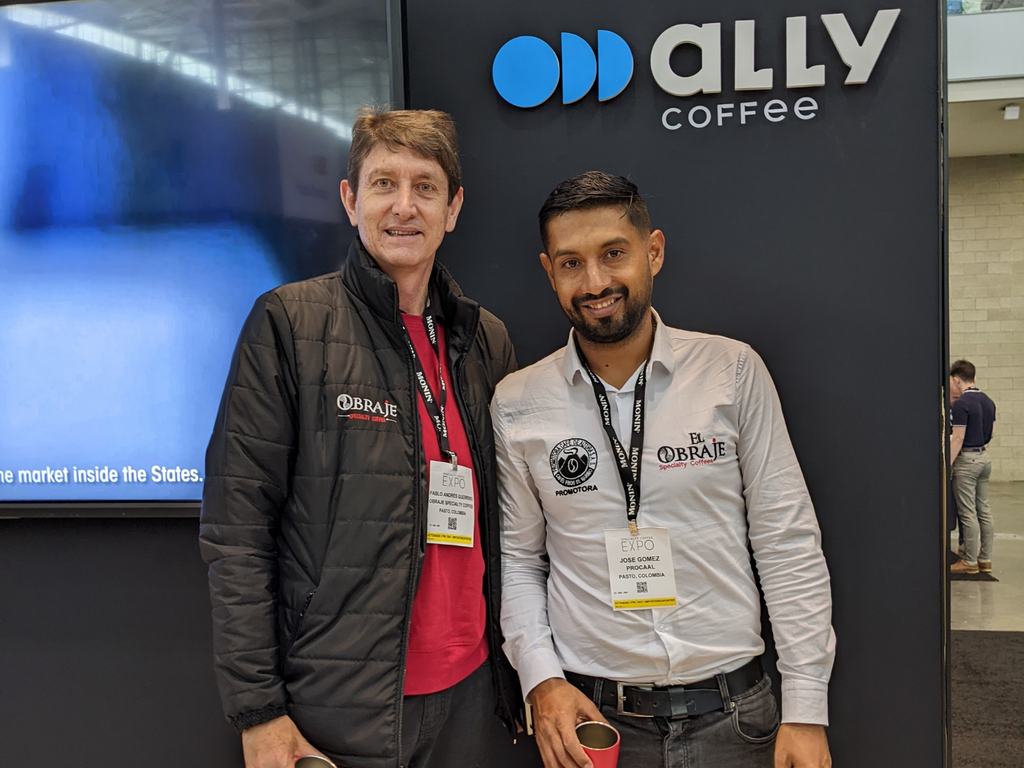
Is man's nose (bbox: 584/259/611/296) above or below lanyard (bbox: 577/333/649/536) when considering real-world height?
above

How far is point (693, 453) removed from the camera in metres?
1.48

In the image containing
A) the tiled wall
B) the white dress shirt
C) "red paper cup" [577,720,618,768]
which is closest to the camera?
"red paper cup" [577,720,618,768]

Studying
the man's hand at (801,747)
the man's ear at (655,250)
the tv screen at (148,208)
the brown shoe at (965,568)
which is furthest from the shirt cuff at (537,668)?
the brown shoe at (965,568)

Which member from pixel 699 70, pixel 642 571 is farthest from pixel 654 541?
pixel 699 70

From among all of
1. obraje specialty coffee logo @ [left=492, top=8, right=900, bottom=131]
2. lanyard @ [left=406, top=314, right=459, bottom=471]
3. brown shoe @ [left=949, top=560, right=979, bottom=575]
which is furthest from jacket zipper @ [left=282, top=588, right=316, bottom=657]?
brown shoe @ [left=949, top=560, right=979, bottom=575]

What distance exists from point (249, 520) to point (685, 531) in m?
0.88

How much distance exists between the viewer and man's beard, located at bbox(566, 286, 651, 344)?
4.95 ft

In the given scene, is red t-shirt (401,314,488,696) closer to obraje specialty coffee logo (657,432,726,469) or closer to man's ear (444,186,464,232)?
man's ear (444,186,464,232)

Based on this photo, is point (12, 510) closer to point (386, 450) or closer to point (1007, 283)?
point (386, 450)

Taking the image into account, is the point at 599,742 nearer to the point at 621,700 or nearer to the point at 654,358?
the point at 621,700

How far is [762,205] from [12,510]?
2.50 meters

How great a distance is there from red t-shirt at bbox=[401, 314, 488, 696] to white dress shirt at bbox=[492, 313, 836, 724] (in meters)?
0.09

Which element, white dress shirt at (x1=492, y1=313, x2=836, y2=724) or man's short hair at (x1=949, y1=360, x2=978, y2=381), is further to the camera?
man's short hair at (x1=949, y1=360, x2=978, y2=381)

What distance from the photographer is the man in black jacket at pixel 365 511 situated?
4.49 ft
